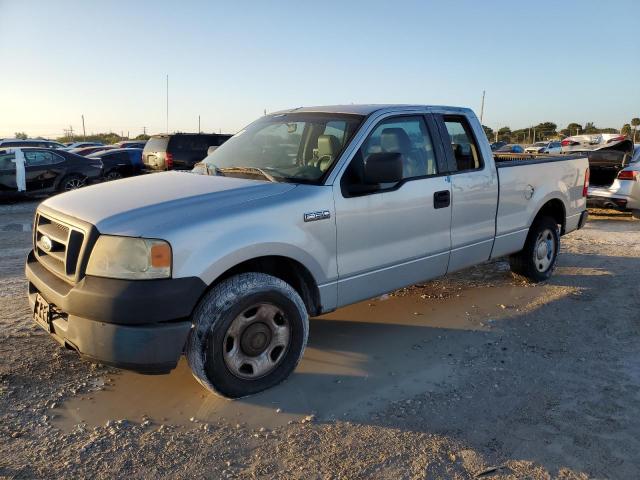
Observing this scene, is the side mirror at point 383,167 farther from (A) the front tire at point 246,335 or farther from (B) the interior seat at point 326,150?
(A) the front tire at point 246,335

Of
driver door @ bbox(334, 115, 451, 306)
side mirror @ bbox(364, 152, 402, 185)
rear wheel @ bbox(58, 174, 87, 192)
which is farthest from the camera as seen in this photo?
rear wheel @ bbox(58, 174, 87, 192)

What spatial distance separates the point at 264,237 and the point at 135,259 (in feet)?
2.49

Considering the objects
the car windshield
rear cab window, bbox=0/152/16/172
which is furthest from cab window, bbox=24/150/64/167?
the car windshield

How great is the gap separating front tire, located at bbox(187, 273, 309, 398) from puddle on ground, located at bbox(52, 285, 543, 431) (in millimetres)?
152

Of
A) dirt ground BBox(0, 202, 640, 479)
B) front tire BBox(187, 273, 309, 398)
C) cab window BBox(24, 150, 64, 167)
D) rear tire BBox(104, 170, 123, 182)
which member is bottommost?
dirt ground BBox(0, 202, 640, 479)

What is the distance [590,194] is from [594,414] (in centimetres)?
762

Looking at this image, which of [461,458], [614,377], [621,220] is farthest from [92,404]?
[621,220]

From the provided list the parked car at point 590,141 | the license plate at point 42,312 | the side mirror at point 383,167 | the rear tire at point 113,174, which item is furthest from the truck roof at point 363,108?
the rear tire at point 113,174

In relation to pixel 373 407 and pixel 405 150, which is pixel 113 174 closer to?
pixel 405 150

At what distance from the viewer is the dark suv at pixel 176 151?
14.5 m

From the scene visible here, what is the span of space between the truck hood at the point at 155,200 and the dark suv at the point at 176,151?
1086cm

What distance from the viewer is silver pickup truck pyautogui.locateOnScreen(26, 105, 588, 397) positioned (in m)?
2.89

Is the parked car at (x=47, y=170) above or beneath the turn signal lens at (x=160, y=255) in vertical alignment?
above

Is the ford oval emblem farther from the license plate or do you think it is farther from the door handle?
A: the door handle
